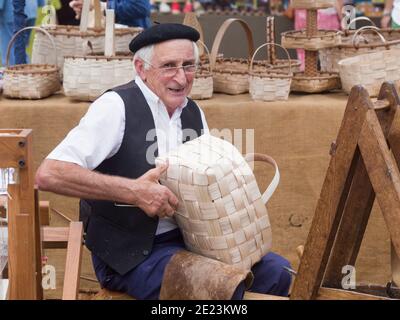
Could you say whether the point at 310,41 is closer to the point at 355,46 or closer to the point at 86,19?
the point at 355,46

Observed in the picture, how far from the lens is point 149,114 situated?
9.85ft

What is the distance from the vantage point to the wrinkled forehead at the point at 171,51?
3012mm

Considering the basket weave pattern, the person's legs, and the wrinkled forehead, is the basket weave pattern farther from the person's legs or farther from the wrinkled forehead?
the person's legs

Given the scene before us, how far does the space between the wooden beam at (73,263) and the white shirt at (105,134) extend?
0.67 feet

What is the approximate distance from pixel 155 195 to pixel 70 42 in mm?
1668

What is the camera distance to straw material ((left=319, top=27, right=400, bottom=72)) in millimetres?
4105

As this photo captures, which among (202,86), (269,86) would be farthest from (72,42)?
(269,86)

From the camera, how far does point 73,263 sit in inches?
109

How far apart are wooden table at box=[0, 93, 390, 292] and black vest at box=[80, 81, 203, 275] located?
3.20 ft

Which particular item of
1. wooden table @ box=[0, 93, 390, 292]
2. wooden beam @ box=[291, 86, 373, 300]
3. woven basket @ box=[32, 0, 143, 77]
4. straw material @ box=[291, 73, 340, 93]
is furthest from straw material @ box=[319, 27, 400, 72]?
wooden beam @ box=[291, 86, 373, 300]

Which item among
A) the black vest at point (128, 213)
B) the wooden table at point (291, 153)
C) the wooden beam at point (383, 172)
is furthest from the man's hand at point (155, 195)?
the wooden table at point (291, 153)

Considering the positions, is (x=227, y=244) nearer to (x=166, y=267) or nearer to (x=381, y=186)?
(x=166, y=267)

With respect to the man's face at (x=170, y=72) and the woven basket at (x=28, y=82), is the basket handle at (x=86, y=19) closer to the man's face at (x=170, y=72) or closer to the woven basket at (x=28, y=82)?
the woven basket at (x=28, y=82)
